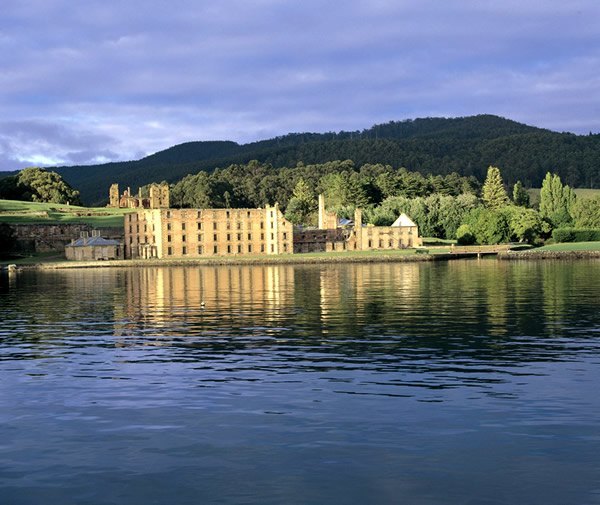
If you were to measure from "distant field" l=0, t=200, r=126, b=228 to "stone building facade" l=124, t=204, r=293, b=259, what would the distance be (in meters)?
22.5

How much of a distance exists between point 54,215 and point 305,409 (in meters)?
157

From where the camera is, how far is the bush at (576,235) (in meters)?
145

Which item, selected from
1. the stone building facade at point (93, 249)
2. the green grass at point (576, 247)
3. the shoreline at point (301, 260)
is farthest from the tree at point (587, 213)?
the stone building facade at point (93, 249)

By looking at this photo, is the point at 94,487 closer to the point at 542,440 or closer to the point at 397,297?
the point at 542,440

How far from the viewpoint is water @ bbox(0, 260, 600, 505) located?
15711 millimetres

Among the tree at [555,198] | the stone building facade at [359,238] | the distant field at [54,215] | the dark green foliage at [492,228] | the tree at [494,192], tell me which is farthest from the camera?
the tree at [494,192]

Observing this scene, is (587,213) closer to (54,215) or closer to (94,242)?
(94,242)

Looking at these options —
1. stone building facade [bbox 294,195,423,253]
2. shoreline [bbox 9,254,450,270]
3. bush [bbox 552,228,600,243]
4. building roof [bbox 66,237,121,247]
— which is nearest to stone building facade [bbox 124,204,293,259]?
building roof [bbox 66,237,121,247]

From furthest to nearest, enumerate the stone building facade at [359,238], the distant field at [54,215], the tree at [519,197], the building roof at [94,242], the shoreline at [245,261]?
the tree at [519,197], the distant field at [54,215], the stone building facade at [359,238], the building roof at [94,242], the shoreline at [245,261]

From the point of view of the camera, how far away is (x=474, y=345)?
107ft

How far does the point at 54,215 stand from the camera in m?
169

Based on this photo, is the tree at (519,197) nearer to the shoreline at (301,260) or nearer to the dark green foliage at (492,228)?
the dark green foliage at (492,228)

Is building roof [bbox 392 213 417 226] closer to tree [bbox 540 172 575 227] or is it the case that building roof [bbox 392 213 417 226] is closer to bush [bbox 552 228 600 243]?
bush [bbox 552 228 600 243]

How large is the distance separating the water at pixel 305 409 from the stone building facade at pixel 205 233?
95.4m
